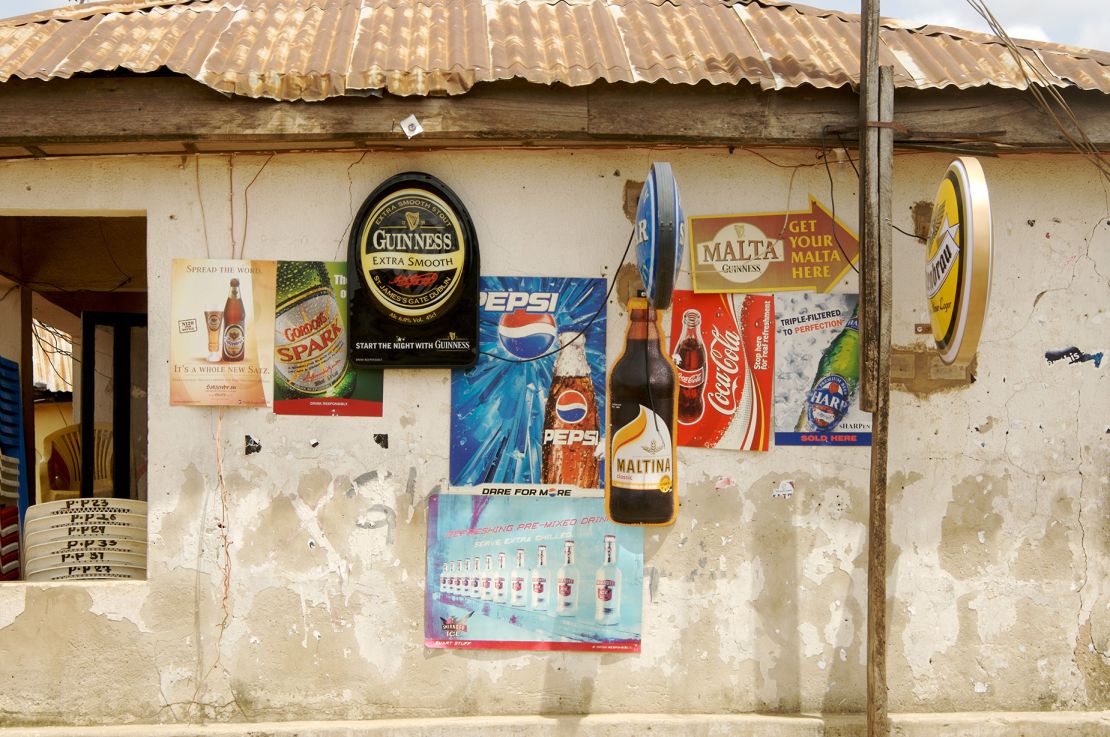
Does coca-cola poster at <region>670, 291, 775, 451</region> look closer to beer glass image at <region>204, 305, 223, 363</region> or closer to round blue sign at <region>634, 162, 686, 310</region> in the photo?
round blue sign at <region>634, 162, 686, 310</region>

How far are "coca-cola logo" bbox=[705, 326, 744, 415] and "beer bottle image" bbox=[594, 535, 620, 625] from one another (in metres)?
0.96

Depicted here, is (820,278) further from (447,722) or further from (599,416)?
(447,722)

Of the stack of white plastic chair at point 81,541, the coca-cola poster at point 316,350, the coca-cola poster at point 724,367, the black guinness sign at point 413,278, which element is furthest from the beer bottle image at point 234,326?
the coca-cola poster at point 724,367

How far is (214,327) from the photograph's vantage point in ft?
17.1

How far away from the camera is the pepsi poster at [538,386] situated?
522 centimetres

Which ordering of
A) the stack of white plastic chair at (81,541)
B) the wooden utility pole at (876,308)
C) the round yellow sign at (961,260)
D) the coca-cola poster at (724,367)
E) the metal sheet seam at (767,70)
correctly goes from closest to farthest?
the round yellow sign at (961,260) → the wooden utility pole at (876,308) → the metal sheet seam at (767,70) → the coca-cola poster at (724,367) → the stack of white plastic chair at (81,541)

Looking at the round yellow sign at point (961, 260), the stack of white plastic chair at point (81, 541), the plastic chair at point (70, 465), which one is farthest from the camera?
the plastic chair at point (70, 465)


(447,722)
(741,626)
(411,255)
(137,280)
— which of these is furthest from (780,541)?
(137,280)

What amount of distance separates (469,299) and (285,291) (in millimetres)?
1029

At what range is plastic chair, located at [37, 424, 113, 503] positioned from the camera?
788cm

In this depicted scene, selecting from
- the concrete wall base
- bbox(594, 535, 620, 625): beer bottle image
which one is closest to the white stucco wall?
the concrete wall base

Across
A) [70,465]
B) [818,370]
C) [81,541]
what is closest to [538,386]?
[818,370]

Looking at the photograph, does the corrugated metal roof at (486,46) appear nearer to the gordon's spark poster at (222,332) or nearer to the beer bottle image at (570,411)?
the gordon's spark poster at (222,332)

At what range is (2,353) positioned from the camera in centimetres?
725
